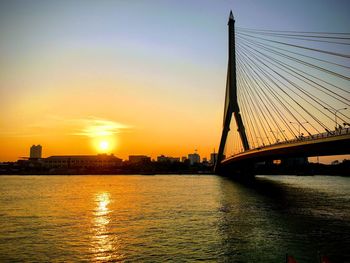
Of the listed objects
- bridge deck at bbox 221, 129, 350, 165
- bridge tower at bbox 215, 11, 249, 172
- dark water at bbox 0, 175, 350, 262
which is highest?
bridge tower at bbox 215, 11, 249, 172

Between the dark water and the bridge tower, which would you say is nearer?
the dark water

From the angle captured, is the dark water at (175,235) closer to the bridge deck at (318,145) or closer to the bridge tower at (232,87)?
the bridge deck at (318,145)

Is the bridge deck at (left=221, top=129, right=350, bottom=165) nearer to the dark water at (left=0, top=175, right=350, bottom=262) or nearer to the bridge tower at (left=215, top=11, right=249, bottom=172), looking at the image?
the dark water at (left=0, top=175, right=350, bottom=262)

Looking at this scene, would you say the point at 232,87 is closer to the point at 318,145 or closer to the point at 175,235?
the point at 318,145

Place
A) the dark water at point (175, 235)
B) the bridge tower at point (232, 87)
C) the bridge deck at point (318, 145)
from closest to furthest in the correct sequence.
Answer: the dark water at point (175, 235) < the bridge deck at point (318, 145) < the bridge tower at point (232, 87)

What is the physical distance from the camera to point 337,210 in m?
29.2

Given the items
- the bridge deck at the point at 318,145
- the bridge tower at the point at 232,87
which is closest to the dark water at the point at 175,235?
the bridge deck at the point at 318,145

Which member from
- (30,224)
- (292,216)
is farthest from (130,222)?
(292,216)

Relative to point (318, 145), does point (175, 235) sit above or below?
below

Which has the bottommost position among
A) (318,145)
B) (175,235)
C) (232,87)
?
(175,235)

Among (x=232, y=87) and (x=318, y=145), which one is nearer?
(x=318, y=145)

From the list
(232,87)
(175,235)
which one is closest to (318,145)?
A: (175,235)

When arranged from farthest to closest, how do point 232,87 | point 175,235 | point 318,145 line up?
point 232,87 < point 318,145 < point 175,235

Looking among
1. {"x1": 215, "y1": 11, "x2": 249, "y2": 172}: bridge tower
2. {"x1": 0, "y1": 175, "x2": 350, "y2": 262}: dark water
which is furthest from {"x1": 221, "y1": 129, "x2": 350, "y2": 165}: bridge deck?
{"x1": 215, "y1": 11, "x2": 249, "y2": 172}: bridge tower
